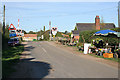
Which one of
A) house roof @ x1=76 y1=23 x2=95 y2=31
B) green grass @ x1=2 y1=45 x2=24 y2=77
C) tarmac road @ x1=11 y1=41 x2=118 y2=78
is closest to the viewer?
tarmac road @ x1=11 y1=41 x2=118 y2=78

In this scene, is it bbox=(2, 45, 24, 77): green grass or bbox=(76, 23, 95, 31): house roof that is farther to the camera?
bbox=(76, 23, 95, 31): house roof

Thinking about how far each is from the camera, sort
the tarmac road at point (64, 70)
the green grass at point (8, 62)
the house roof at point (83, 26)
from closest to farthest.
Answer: the tarmac road at point (64, 70) < the green grass at point (8, 62) < the house roof at point (83, 26)

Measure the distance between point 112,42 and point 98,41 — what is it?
2.84 m

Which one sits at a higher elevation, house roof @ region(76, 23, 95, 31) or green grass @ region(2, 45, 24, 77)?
house roof @ region(76, 23, 95, 31)

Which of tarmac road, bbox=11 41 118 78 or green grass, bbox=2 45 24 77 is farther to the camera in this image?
green grass, bbox=2 45 24 77

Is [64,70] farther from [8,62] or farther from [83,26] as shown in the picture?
[83,26]

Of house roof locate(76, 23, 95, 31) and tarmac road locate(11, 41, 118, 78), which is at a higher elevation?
house roof locate(76, 23, 95, 31)

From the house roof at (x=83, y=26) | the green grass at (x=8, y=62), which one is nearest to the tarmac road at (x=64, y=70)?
the green grass at (x=8, y=62)

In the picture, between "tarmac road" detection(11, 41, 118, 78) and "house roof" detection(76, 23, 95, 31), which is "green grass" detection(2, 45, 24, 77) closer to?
"tarmac road" detection(11, 41, 118, 78)

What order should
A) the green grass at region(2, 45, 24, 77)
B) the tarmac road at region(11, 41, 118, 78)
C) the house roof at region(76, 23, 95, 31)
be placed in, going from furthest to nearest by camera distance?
the house roof at region(76, 23, 95, 31), the green grass at region(2, 45, 24, 77), the tarmac road at region(11, 41, 118, 78)

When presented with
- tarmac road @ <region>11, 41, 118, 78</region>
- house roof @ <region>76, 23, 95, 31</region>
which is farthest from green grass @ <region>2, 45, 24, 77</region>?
house roof @ <region>76, 23, 95, 31</region>

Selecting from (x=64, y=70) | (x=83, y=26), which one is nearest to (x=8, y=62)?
(x=64, y=70)

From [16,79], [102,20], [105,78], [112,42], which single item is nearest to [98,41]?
[112,42]

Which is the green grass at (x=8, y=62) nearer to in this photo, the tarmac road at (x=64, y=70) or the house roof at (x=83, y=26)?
the tarmac road at (x=64, y=70)
